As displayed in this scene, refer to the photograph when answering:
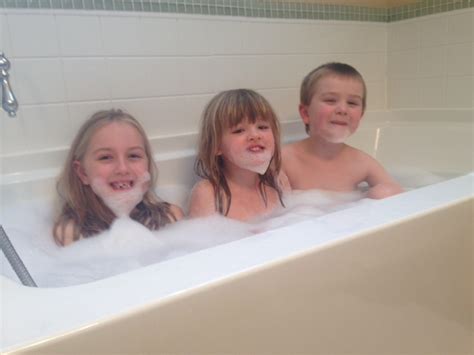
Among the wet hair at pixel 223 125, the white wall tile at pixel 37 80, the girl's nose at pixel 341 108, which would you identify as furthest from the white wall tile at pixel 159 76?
the girl's nose at pixel 341 108

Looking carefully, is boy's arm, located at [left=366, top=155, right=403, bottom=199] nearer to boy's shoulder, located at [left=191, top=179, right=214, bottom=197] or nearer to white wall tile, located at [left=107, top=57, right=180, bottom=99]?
boy's shoulder, located at [left=191, top=179, right=214, bottom=197]

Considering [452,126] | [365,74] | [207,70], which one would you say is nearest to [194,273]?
[207,70]

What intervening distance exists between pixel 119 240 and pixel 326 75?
0.84 m

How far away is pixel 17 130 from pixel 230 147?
62 centimetres

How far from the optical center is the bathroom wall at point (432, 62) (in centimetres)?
168

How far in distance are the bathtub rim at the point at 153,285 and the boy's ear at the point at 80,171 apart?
2.04ft

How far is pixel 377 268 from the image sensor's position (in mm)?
602

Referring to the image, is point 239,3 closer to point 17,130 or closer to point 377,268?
point 17,130

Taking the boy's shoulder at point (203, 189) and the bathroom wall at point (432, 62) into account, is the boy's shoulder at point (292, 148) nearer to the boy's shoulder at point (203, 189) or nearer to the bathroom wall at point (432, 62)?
the boy's shoulder at point (203, 189)

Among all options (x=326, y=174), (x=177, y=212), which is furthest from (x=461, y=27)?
(x=177, y=212)

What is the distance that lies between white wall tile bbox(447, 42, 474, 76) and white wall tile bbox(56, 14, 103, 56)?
4.57ft

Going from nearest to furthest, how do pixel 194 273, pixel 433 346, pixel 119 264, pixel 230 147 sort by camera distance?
pixel 194 273, pixel 433 346, pixel 119 264, pixel 230 147

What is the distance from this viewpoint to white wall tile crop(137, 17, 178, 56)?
1.35 m

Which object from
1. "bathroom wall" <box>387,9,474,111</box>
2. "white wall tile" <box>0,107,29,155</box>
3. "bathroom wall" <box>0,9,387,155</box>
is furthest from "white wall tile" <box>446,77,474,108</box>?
"white wall tile" <box>0,107,29,155</box>
